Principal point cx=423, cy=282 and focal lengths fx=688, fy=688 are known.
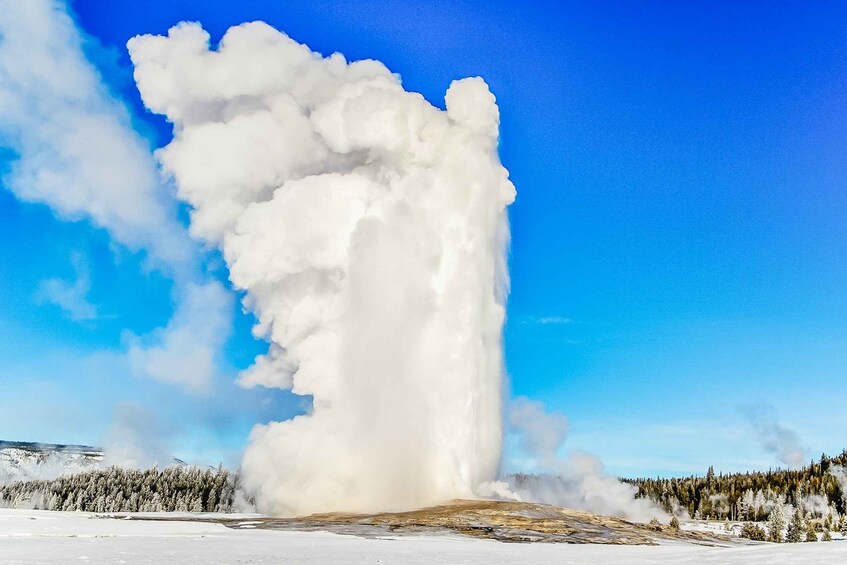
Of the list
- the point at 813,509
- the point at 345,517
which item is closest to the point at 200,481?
the point at 345,517

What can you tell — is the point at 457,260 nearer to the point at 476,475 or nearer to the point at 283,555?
the point at 476,475

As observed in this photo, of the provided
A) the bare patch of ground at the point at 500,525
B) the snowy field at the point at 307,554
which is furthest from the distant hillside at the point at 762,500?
the snowy field at the point at 307,554

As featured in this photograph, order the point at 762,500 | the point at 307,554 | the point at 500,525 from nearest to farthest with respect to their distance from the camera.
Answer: the point at 307,554, the point at 500,525, the point at 762,500

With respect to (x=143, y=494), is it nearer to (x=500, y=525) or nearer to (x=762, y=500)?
(x=500, y=525)

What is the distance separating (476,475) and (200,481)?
117 m

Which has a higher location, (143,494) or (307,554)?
(307,554)

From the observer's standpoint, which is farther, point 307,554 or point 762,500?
point 762,500

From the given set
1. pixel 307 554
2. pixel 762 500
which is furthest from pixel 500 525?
pixel 762 500

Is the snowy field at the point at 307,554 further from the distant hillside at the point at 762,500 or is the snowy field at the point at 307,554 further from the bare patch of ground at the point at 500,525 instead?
the distant hillside at the point at 762,500

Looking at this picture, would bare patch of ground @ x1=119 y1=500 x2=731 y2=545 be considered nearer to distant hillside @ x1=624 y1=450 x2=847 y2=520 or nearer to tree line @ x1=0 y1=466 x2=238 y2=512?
tree line @ x1=0 y1=466 x2=238 y2=512

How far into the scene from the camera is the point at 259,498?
10231 cm

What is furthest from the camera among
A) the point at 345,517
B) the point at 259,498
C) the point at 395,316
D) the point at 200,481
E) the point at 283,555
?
the point at 200,481

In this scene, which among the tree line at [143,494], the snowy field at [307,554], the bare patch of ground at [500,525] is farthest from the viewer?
the tree line at [143,494]

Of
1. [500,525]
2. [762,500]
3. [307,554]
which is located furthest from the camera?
[762,500]
